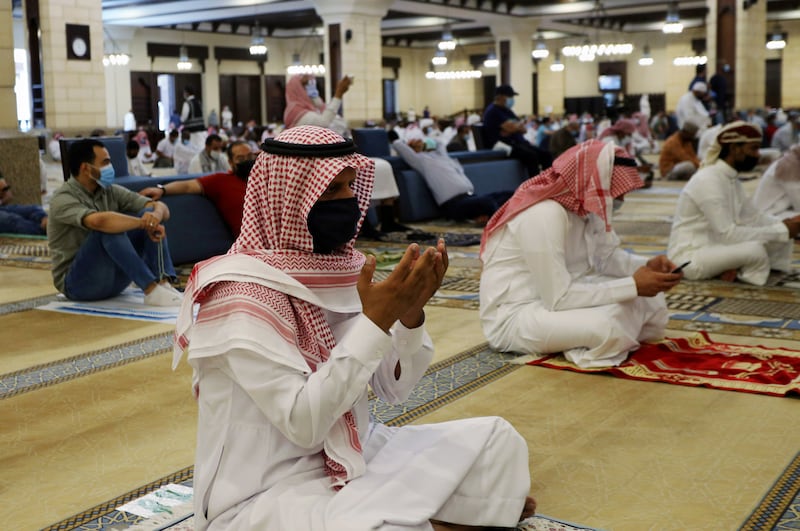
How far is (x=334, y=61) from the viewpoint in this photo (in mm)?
15703

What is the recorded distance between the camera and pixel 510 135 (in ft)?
29.1

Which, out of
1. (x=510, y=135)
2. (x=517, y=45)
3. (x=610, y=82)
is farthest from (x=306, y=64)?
(x=510, y=135)

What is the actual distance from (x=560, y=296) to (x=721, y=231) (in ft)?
5.70

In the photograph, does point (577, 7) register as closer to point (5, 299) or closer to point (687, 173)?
point (687, 173)

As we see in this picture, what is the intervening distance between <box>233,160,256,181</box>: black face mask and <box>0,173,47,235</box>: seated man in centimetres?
224

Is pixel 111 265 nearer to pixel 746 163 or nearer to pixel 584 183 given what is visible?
pixel 584 183

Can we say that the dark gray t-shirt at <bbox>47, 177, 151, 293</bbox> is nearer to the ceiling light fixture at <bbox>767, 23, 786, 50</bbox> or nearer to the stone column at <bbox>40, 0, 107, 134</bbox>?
the stone column at <bbox>40, 0, 107, 134</bbox>

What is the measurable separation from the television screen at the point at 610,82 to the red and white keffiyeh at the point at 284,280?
1032 inches

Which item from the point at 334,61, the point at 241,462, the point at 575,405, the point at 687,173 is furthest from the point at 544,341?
the point at 334,61

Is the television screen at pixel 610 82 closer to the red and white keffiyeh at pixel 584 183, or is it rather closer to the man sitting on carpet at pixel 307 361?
the red and white keffiyeh at pixel 584 183

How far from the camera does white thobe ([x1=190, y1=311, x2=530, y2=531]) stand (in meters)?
1.45

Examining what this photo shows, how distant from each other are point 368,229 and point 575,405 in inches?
156

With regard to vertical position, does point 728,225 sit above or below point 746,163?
below

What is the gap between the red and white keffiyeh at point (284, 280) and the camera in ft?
4.93
